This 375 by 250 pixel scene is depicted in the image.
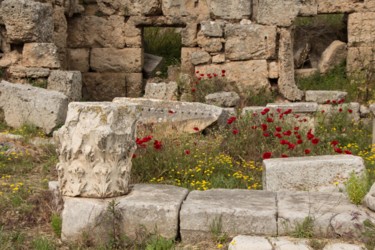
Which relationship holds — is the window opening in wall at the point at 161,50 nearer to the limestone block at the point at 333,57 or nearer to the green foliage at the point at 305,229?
the limestone block at the point at 333,57

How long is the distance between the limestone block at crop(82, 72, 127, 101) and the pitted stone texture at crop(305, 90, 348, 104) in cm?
359

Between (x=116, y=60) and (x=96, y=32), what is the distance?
678mm

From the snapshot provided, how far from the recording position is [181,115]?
9.29 m

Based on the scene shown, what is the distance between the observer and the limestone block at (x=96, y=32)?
1245 centimetres

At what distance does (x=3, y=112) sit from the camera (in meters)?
9.52

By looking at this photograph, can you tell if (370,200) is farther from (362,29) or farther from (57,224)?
(362,29)

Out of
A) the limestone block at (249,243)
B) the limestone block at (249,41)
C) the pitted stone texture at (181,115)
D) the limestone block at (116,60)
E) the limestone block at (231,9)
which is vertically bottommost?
the limestone block at (249,243)

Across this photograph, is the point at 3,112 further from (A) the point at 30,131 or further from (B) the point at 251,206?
(B) the point at 251,206

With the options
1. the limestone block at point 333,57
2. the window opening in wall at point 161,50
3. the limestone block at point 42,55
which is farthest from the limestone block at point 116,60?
the limestone block at point 333,57

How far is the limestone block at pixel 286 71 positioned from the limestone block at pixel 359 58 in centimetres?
126

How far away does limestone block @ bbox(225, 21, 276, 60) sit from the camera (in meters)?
11.7

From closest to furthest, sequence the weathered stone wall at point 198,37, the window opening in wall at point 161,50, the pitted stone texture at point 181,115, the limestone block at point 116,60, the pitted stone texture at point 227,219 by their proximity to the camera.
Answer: the pitted stone texture at point 227,219 → the pitted stone texture at point 181,115 → the weathered stone wall at point 198,37 → the limestone block at point 116,60 → the window opening in wall at point 161,50

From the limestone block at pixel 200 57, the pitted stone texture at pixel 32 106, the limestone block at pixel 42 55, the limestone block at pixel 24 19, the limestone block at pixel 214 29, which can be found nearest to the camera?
the pitted stone texture at pixel 32 106

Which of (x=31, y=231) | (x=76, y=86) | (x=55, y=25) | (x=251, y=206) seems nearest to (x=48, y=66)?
(x=76, y=86)
